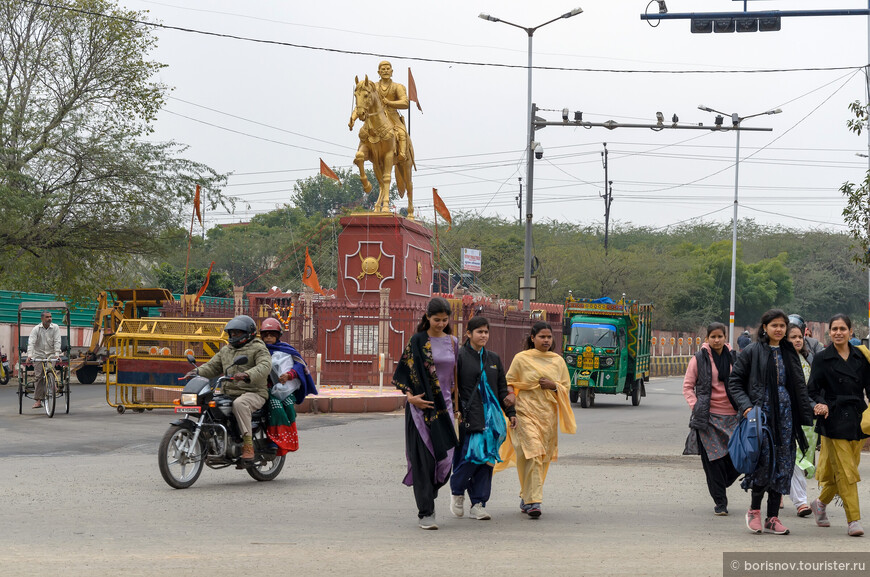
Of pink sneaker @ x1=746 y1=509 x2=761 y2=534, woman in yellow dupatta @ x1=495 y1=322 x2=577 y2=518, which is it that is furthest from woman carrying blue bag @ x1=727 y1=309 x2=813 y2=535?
woman in yellow dupatta @ x1=495 y1=322 x2=577 y2=518

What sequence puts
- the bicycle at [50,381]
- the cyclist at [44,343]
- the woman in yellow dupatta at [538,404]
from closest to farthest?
the woman in yellow dupatta at [538,404]
the cyclist at [44,343]
the bicycle at [50,381]

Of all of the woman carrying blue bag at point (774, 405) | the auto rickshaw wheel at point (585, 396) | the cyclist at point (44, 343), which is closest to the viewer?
the woman carrying blue bag at point (774, 405)

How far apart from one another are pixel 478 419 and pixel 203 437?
10.4 feet

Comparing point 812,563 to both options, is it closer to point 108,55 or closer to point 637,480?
point 637,480

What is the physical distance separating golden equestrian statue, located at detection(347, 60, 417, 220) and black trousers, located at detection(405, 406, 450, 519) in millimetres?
19919

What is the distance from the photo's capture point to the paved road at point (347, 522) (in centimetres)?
691

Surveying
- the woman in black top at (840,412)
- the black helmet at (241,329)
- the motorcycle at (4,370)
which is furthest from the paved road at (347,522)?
the motorcycle at (4,370)

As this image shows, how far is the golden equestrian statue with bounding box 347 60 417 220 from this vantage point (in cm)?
2789

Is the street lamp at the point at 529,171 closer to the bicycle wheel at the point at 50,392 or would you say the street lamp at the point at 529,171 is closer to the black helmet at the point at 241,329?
the bicycle wheel at the point at 50,392

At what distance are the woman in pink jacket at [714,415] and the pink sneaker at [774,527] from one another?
935 millimetres

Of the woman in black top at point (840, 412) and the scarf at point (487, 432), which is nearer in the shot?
the woman in black top at point (840, 412)

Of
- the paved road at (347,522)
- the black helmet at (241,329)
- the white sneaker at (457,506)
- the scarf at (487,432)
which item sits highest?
the black helmet at (241,329)

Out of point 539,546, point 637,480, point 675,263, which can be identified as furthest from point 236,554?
point 675,263

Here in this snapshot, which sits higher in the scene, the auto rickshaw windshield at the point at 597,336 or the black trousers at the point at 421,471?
the auto rickshaw windshield at the point at 597,336
